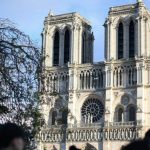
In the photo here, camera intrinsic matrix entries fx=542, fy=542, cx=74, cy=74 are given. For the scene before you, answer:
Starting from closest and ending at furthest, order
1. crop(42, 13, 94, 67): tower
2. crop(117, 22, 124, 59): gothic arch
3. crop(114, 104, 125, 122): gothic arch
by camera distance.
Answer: crop(114, 104, 125, 122): gothic arch, crop(117, 22, 124, 59): gothic arch, crop(42, 13, 94, 67): tower

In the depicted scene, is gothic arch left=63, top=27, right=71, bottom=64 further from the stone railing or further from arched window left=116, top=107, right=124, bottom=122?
arched window left=116, top=107, right=124, bottom=122

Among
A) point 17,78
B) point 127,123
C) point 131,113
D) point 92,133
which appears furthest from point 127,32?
point 17,78

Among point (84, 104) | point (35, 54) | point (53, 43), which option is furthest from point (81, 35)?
point (35, 54)

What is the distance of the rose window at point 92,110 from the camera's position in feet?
192

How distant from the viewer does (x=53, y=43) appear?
62062mm

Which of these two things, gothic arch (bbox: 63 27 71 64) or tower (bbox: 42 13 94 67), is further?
gothic arch (bbox: 63 27 71 64)

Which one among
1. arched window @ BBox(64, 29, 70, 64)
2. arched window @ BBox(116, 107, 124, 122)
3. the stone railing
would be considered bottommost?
the stone railing

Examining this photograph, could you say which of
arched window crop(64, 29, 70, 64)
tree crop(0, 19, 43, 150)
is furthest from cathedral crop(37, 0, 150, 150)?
tree crop(0, 19, 43, 150)

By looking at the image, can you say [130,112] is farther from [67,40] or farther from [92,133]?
[67,40]

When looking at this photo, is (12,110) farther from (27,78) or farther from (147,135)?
(147,135)

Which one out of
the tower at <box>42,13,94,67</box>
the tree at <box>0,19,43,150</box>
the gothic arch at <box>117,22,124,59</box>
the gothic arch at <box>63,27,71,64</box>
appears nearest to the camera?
the tree at <box>0,19,43,150</box>

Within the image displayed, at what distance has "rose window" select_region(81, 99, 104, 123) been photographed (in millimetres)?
58469

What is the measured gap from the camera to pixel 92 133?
56969 millimetres

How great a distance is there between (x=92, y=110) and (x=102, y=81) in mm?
3333
